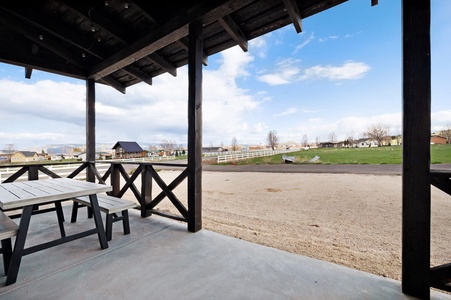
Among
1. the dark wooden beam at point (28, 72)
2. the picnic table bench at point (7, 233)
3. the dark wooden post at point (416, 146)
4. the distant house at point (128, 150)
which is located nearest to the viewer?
the dark wooden post at point (416, 146)

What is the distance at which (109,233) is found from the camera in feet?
7.43

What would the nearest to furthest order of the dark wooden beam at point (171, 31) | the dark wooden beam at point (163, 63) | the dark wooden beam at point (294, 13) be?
the dark wooden beam at point (294, 13) < the dark wooden beam at point (171, 31) < the dark wooden beam at point (163, 63)

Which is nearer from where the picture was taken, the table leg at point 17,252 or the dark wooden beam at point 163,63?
the table leg at point 17,252

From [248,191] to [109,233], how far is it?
16.0 ft

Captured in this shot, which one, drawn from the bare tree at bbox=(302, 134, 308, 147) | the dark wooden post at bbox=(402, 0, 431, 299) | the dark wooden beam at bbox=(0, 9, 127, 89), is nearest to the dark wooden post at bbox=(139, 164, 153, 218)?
the dark wooden beam at bbox=(0, 9, 127, 89)

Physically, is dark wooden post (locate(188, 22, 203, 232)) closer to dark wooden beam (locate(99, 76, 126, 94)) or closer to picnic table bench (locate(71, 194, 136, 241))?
picnic table bench (locate(71, 194, 136, 241))

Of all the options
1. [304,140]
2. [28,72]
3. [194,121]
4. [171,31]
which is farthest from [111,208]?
[304,140]

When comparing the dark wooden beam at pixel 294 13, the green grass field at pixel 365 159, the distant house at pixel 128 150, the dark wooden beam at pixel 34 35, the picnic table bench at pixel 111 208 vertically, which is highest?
the dark wooden beam at pixel 34 35

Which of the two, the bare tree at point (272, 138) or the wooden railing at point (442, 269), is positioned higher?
the bare tree at point (272, 138)

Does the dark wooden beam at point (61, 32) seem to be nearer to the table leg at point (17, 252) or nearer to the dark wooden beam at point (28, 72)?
the dark wooden beam at point (28, 72)

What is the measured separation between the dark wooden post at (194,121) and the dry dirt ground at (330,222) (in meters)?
0.85

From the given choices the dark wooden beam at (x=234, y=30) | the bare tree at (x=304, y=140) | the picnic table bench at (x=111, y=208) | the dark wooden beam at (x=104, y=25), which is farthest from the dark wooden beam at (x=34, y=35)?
the bare tree at (x=304, y=140)

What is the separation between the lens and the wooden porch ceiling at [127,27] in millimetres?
2297

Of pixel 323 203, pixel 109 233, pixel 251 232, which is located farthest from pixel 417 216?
pixel 323 203
